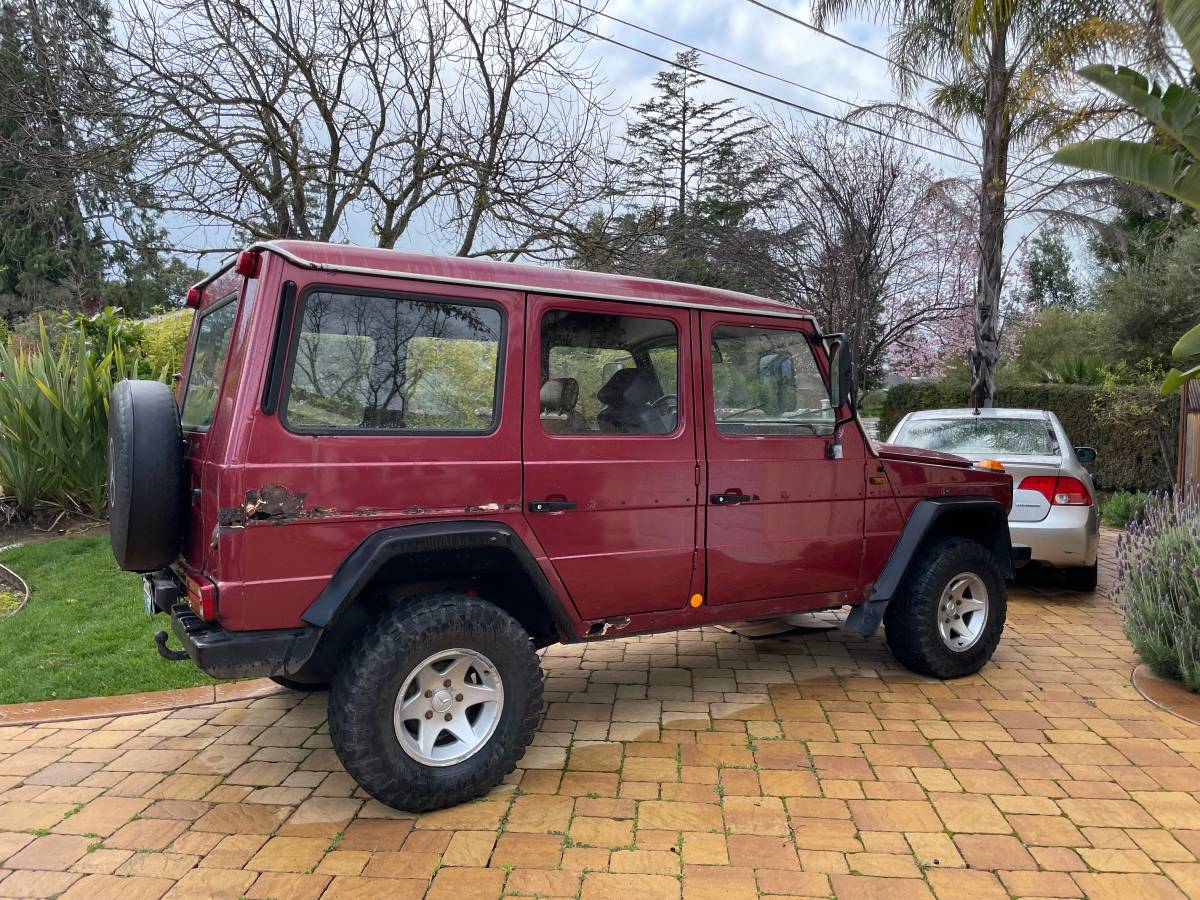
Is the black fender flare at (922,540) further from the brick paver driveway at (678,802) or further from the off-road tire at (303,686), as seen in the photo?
the off-road tire at (303,686)

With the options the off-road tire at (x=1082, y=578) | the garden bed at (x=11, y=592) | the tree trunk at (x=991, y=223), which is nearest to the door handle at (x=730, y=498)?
the off-road tire at (x=1082, y=578)

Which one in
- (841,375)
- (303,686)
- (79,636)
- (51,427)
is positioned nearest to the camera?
(841,375)

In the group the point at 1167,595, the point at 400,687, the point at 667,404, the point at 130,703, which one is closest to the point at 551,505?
the point at 667,404

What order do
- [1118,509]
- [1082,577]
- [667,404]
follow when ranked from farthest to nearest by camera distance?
[1118,509] < [1082,577] < [667,404]

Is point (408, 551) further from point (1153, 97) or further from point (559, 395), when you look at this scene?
point (1153, 97)

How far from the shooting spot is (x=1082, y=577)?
22.5ft

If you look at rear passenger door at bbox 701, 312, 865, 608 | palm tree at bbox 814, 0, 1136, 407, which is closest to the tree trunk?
palm tree at bbox 814, 0, 1136, 407

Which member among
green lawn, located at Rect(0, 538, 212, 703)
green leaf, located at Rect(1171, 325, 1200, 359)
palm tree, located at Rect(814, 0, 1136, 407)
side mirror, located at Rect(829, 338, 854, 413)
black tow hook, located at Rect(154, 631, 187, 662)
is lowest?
green lawn, located at Rect(0, 538, 212, 703)

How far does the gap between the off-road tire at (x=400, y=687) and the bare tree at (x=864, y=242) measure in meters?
12.3

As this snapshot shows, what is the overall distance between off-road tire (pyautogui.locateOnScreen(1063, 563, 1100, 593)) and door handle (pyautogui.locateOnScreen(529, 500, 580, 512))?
5.20m

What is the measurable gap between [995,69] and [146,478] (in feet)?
38.2

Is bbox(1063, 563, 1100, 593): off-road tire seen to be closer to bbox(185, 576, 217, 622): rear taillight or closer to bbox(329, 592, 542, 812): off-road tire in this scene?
bbox(329, 592, 542, 812): off-road tire

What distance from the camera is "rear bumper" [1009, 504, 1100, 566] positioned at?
6.16m

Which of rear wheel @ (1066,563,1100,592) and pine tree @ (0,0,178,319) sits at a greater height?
pine tree @ (0,0,178,319)
